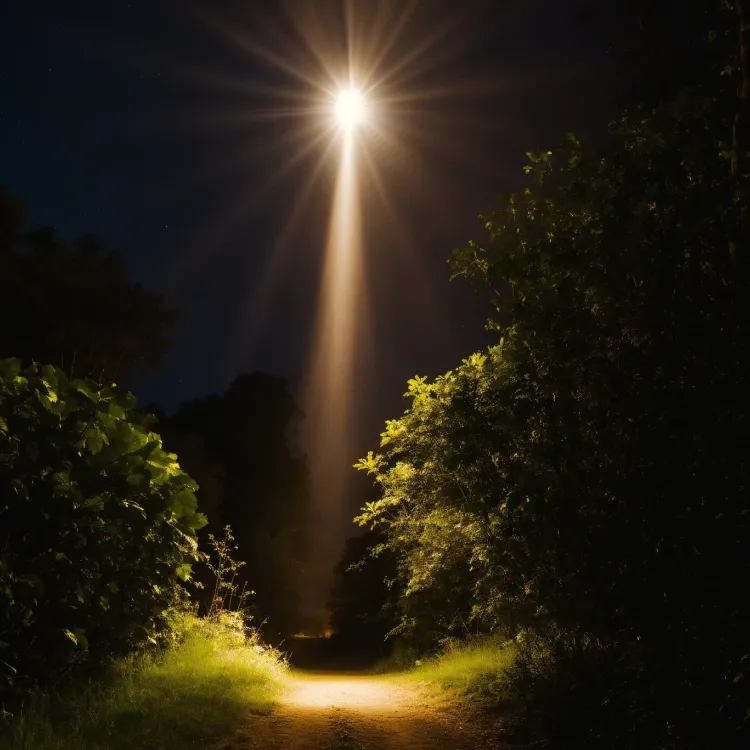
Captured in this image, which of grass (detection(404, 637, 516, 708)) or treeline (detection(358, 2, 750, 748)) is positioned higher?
treeline (detection(358, 2, 750, 748))

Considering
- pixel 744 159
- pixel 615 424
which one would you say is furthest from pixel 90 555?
pixel 744 159

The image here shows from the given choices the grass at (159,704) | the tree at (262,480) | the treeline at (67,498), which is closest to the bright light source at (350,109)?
the treeline at (67,498)

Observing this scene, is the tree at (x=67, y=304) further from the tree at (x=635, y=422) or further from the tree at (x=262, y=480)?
the tree at (x=262, y=480)

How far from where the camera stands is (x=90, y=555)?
6641mm

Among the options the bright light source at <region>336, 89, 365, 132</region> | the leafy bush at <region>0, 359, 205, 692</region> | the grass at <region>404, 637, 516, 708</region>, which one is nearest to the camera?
the leafy bush at <region>0, 359, 205, 692</region>

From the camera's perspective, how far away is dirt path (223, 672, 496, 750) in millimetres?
7020

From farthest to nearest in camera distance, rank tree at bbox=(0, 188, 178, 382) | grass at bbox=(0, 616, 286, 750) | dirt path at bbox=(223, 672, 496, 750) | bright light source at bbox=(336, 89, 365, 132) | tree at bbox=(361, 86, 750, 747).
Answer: bright light source at bbox=(336, 89, 365, 132), tree at bbox=(0, 188, 178, 382), dirt path at bbox=(223, 672, 496, 750), grass at bbox=(0, 616, 286, 750), tree at bbox=(361, 86, 750, 747)

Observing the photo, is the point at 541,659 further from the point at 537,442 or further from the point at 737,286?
the point at 737,286

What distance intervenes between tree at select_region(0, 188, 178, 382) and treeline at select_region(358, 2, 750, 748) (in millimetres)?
7913

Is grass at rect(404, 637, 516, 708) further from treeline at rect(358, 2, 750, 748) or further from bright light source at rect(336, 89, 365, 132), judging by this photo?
bright light source at rect(336, 89, 365, 132)

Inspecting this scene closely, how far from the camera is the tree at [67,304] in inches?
492

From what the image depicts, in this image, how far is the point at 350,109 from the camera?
16359 millimetres

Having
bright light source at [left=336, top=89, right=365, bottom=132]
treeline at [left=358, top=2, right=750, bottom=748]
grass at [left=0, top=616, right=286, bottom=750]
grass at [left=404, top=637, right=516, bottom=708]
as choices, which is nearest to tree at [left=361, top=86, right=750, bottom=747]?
treeline at [left=358, top=2, right=750, bottom=748]

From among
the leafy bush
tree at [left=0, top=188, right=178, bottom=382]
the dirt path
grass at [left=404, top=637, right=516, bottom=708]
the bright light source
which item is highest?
the bright light source
